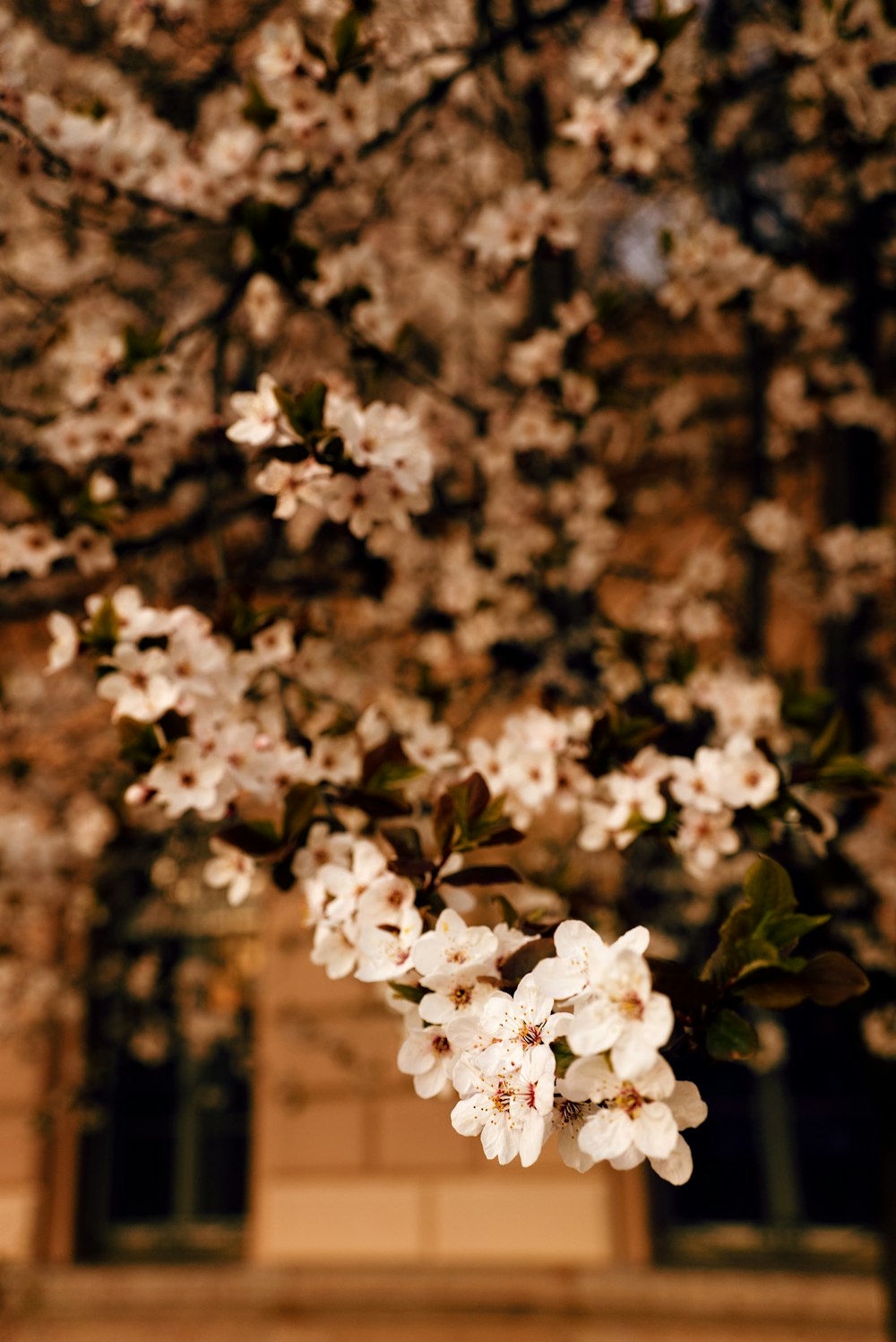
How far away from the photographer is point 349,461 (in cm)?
174

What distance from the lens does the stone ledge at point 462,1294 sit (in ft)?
13.0

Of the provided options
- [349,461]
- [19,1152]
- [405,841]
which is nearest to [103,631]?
[349,461]

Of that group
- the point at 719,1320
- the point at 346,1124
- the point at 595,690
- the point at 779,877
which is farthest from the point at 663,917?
the point at 779,877

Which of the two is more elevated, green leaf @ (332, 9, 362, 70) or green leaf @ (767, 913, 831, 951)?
green leaf @ (332, 9, 362, 70)

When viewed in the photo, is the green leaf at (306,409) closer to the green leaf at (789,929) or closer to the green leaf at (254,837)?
the green leaf at (254,837)

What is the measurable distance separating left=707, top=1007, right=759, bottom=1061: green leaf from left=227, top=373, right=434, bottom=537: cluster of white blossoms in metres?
1.05

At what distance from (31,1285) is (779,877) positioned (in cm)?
372

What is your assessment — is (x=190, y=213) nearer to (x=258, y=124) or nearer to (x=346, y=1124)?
(x=258, y=124)

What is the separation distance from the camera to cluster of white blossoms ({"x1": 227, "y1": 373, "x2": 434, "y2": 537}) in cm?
A: 172

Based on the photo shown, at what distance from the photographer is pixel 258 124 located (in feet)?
7.41

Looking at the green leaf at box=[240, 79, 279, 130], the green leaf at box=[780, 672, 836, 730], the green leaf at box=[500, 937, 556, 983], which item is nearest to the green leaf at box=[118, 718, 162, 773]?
the green leaf at box=[500, 937, 556, 983]

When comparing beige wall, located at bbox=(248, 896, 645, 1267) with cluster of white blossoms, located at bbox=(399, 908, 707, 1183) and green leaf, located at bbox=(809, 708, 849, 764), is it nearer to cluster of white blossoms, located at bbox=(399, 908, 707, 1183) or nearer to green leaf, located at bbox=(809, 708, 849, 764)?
green leaf, located at bbox=(809, 708, 849, 764)

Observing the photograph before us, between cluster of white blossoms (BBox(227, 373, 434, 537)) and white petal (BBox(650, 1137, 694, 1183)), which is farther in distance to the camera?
cluster of white blossoms (BBox(227, 373, 434, 537))

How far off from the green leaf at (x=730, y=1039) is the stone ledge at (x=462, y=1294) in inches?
137
